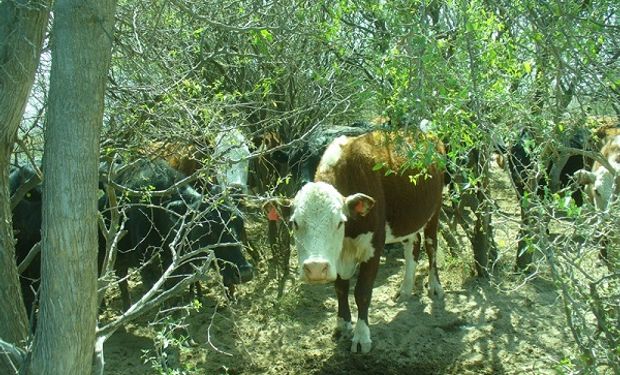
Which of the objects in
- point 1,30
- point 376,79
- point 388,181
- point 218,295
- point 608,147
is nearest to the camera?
point 1,30

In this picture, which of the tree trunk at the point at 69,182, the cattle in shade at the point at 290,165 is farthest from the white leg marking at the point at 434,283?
the tree trunk at the point at 69,182

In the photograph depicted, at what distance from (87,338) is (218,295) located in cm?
570

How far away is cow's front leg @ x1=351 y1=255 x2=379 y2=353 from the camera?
7.58 meters

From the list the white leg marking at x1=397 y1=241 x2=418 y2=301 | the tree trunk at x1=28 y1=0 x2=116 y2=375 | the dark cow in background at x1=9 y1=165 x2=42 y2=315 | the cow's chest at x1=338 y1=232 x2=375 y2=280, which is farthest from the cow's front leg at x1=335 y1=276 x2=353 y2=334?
the tree trunk at x1=28 y1=0 x2=116 y2=375

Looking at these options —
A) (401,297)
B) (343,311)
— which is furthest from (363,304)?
(401,297)

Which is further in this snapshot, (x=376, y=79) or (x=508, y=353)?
(x=508, y=353)

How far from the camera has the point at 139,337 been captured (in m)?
8.00

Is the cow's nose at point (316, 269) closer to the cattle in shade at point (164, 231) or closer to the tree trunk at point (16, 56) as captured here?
the cattle in shade at point (164, 231)

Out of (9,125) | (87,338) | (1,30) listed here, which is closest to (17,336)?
(87,338)

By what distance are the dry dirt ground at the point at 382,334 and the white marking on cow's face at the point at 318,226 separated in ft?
3.01

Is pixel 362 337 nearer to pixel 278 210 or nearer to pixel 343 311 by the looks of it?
pixel 343 311

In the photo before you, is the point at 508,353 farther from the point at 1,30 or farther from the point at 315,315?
the point at 1,30

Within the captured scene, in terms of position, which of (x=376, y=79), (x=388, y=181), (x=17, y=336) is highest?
(x=376, y=79)

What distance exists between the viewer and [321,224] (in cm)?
686
